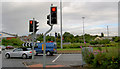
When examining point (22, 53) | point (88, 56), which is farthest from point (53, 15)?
point (22, 53)

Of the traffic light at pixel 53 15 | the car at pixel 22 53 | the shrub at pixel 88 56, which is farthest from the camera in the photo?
the car at pixel 22 53

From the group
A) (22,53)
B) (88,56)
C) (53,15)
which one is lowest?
(22,53)

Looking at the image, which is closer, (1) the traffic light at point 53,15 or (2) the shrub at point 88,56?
(1) the traffic light at point 53,15

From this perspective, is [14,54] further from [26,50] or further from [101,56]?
[101,56]

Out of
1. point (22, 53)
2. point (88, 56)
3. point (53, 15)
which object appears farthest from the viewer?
point (22, 53)

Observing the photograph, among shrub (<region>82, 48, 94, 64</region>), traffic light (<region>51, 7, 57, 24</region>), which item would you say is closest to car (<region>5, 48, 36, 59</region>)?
shrub (<region>82, 48, 94, 64</region>)

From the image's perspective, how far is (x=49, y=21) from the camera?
970 cm

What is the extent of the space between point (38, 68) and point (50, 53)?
11930 mm

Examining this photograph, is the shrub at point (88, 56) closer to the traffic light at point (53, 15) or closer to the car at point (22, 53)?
the traffic light at point (53, 15)

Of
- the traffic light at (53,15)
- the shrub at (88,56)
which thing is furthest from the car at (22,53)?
the traffic light at (53,15)

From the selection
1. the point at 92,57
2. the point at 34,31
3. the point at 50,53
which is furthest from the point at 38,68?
the point at 50,53

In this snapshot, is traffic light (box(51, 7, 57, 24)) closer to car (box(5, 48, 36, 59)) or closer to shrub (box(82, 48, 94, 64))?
shrub (box(82, 48, 94, 64))

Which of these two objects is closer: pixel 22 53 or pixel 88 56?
pixel 88 56

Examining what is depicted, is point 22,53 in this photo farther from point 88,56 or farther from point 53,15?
point 88,56
